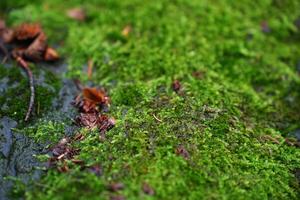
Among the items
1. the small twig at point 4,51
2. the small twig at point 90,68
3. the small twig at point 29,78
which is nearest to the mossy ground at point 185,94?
the small twig at point 90,68

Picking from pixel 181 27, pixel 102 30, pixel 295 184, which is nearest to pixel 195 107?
pixel 295 184

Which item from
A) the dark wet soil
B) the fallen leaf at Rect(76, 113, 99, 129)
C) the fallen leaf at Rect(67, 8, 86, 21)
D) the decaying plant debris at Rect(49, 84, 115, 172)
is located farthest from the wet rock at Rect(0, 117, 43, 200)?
the fallen leaf at Rect(67, 8, 86, 21)

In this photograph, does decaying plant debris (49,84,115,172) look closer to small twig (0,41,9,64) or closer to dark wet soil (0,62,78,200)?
→ dark wet soil (0,62,78,200)

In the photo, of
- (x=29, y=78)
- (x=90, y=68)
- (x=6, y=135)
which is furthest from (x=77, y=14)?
(x=6, y=135)

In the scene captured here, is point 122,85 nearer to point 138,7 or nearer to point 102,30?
point 102,30

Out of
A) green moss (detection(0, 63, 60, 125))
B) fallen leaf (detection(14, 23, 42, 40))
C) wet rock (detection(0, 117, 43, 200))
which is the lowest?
wet rock (detection(0, 117, 43, 200))
